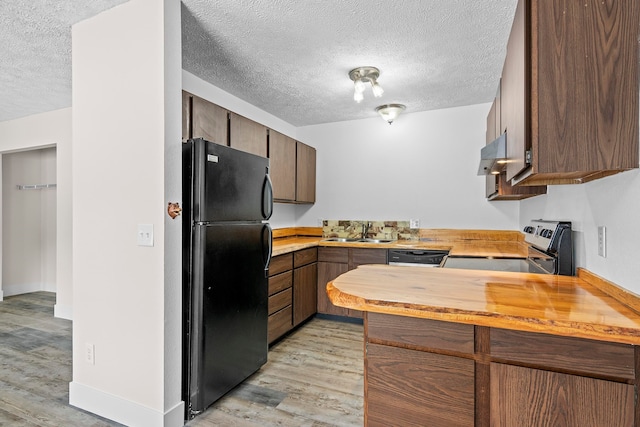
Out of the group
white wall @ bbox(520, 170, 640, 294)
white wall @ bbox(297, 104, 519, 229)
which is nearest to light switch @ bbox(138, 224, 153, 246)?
white wall @ bbox(520, 170, 640, 294)

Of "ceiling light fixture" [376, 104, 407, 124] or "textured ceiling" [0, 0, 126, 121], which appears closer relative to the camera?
"textured ceiling" [0, 0, 126, 121]

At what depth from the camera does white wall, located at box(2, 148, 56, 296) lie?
4.69 metres

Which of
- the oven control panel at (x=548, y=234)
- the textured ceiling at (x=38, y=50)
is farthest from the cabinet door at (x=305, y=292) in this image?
the textured ceiling at (x=38, y=50)

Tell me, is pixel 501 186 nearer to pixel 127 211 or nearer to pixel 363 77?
pixel 363 77

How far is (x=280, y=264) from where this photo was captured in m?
3.05

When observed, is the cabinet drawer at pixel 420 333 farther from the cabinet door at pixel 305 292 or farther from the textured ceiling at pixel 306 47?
the cabinet door at pixel 305 292

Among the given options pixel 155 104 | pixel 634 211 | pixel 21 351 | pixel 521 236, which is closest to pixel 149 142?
pixel 155 104

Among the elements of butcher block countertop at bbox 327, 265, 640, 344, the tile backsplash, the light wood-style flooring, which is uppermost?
the tile backsplash

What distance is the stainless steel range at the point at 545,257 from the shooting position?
1.76m

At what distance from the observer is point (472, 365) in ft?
3.64

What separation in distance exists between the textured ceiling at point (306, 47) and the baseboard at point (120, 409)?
7.42ft

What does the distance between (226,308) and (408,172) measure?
9.11 ft

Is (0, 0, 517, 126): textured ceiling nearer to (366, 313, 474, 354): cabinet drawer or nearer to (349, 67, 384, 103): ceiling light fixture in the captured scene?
(349, 67, 384, 103): ceiling light fixture

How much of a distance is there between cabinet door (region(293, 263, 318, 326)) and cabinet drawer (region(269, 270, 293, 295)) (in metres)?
0.10
